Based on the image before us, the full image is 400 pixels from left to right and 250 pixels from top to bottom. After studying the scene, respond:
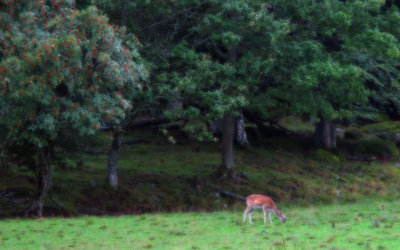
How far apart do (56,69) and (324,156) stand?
3047 cm

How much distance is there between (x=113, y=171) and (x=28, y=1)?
1291 centimetres

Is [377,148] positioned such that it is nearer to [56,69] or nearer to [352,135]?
[352,135]

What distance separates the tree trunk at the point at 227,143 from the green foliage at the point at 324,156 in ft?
36.4

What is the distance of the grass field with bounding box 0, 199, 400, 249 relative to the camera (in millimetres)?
17234

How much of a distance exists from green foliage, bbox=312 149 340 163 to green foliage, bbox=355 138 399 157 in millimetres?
3791

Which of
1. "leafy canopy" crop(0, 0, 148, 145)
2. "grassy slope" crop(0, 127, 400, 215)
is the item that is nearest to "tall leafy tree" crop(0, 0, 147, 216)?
"leafy canopy" crop(0, 0, 148, 145)

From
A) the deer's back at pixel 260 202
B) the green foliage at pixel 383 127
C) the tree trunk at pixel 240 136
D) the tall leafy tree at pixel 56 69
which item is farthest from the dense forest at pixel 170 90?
the green foliage at pixel 383 127

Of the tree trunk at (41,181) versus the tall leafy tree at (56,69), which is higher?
the tall leafy tree at (56,69)

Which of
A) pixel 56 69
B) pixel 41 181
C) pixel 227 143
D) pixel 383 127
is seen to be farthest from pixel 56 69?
pixel 383 127

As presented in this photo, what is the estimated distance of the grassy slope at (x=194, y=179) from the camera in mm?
29453

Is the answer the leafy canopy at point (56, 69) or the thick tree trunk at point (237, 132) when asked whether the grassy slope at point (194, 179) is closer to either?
the thick tree trunk at point (237, 132)

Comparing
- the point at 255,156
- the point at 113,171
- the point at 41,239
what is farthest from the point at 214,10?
the point at 255,156

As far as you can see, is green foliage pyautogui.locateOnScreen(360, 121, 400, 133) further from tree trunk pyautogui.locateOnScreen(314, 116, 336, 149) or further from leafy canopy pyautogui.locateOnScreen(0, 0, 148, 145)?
leafy canopy pyautogui.locateOnScreen(0, 0, 148, 145)

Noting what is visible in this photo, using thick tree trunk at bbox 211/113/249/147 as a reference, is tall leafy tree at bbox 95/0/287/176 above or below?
above
